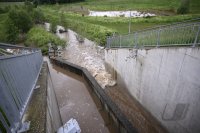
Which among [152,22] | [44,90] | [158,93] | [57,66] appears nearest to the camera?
[44,90]

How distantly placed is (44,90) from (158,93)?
545cm

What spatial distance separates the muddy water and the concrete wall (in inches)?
113

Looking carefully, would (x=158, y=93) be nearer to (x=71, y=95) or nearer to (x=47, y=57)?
(x=71, y=95)

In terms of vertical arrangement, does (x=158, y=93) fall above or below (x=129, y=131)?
above

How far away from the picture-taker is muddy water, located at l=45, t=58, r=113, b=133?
845 centimetres

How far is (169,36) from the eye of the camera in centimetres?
709

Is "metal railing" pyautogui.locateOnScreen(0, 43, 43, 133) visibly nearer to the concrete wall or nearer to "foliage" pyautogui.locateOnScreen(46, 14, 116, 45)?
the concrete wall

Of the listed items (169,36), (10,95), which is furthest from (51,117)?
(169,36)

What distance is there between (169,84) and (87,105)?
5.38m

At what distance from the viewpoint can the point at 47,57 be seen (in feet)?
62.7

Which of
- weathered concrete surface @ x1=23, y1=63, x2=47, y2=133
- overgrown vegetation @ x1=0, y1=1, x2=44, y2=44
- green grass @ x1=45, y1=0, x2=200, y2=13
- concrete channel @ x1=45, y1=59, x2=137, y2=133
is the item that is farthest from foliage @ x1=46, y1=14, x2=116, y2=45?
green grass @ x1=45, y1=0, x2=200, y2=13

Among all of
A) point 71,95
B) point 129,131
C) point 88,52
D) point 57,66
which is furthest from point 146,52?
point 88,52

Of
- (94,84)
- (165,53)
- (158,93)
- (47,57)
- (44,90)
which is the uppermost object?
(165,53)

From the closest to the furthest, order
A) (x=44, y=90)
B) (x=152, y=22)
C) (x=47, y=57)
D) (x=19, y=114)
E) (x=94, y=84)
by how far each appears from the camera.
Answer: (x=19, y=114) < (x=44, y=90) < (x=94, y=84) < (x=47, y=57) < (x=152, y=22)
